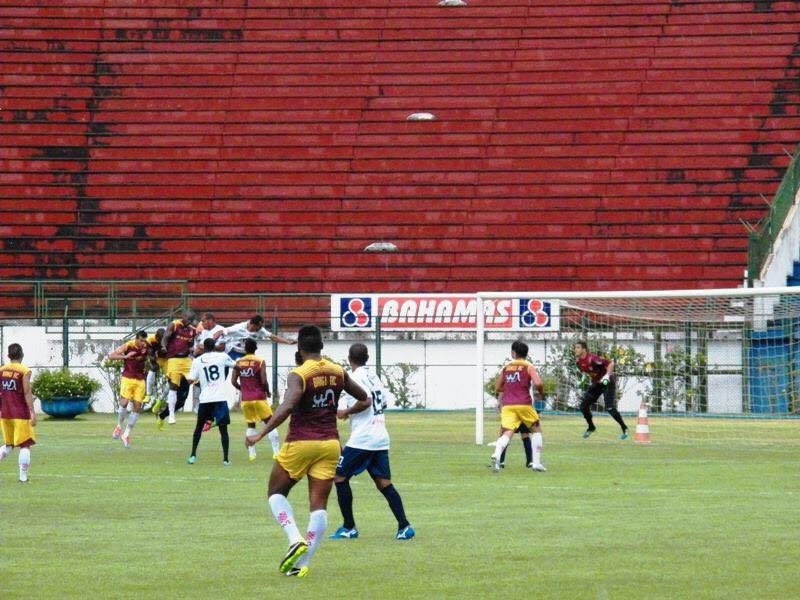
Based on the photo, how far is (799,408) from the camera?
92.4 feet

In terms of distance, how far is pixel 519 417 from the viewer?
65.1 ft

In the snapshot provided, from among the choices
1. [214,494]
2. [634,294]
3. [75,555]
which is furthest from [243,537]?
[634,294]

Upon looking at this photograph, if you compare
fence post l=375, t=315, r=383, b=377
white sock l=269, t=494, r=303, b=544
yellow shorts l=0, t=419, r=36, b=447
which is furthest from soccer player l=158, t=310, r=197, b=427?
white sock l=269, t=494, r=303, b=544

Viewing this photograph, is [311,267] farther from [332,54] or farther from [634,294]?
[634,294]

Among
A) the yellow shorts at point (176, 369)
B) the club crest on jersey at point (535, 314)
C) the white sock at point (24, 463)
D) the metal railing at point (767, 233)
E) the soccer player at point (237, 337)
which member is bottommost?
the white sock at point (24, 463)

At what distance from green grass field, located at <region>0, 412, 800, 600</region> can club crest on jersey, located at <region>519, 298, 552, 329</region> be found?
10874 mm

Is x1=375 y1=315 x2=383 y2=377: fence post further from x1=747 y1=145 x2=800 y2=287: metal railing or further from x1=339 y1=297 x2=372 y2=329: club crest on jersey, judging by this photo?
x1=747 y1=145 x2=800 y2=287: metal railing

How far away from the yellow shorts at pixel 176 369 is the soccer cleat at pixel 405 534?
610 inches

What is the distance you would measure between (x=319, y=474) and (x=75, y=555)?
90.0 inches

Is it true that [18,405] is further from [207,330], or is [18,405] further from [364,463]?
[207,330]

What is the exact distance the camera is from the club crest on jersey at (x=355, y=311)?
35.1 metres

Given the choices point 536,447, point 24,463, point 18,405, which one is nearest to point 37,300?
point 18,405

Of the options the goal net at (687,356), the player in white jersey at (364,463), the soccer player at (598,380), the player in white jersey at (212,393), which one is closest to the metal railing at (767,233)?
the goal net at (687,356)

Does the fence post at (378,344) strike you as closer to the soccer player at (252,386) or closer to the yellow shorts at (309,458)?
the soccer player at (252,386)
